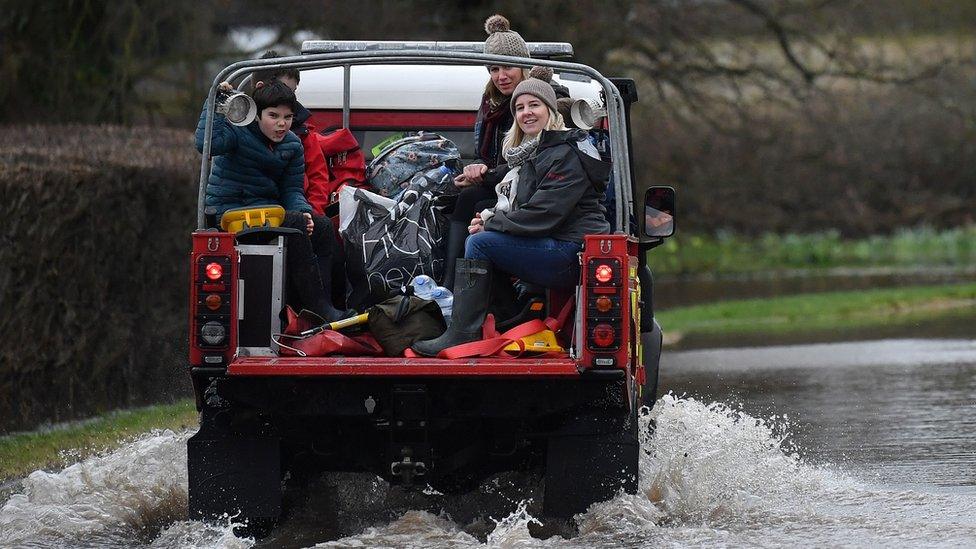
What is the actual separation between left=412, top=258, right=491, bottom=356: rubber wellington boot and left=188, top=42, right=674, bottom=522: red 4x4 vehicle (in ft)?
1.00

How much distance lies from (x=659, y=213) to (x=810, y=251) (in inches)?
968

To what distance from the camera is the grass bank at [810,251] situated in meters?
31.4

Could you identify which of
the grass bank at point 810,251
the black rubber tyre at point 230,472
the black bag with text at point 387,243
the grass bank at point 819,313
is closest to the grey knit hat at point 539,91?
the black bag with text at point 387,243

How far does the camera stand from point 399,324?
25.5ft

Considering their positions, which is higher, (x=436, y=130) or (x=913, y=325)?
(x=436, y=130)

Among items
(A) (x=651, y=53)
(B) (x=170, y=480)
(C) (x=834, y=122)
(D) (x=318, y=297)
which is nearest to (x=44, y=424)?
(B) (x=170, y=480)

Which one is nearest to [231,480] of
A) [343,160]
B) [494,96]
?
[343,160]

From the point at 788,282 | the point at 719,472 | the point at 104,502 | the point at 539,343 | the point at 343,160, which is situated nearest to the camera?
the point at 539,343

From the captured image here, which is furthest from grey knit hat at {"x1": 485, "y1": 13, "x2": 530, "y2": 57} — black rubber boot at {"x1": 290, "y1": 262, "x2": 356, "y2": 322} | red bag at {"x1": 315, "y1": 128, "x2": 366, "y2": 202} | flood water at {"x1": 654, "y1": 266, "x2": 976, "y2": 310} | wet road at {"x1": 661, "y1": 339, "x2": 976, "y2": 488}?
flood water at {"x1": 654, "y1": 266, "x2": 976, "y2": 310}

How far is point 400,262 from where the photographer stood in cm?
852

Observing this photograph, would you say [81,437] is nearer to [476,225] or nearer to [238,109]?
[238,109]

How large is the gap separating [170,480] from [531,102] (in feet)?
10.2

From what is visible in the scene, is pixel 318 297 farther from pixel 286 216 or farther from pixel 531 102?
pixel 531 102

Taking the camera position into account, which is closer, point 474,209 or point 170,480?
point 474,209
